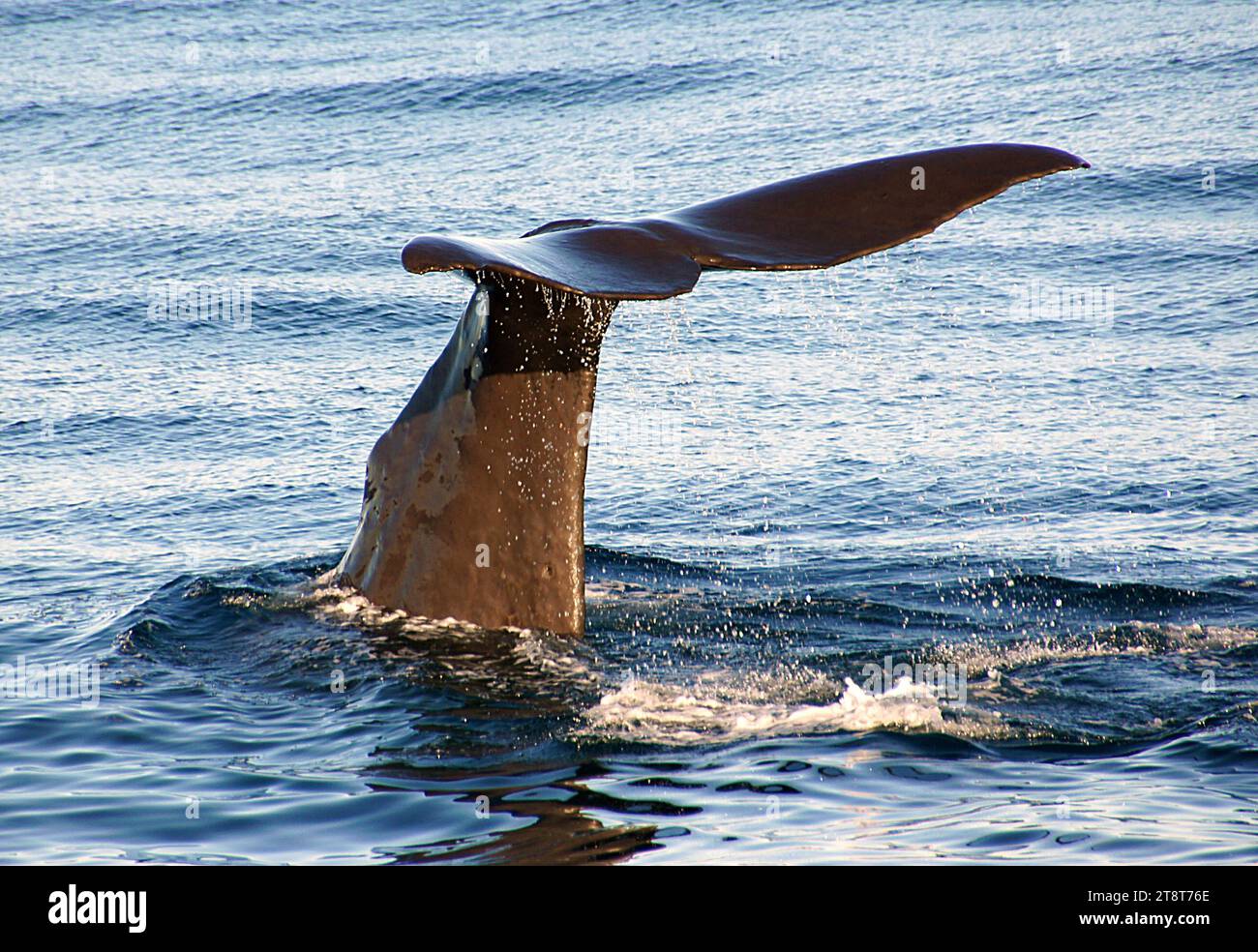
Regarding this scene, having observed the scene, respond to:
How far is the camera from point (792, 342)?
15.1m

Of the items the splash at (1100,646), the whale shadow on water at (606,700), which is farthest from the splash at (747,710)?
the splash at (1100,646)

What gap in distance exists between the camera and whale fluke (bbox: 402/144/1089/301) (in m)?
5.30

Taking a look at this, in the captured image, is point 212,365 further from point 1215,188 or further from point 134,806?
point 1215,188

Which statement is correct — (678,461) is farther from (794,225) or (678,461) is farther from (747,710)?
(794,225)

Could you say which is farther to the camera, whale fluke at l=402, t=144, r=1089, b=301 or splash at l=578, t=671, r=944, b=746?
splash at l=578, t=671, r=944, b=746

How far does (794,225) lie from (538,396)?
4.29ft

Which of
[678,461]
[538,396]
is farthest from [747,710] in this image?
[678,461]

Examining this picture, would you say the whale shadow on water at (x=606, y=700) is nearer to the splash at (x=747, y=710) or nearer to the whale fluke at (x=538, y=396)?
the splash at (x=747, y=710)

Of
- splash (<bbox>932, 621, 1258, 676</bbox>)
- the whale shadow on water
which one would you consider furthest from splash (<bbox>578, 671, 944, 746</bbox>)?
splash (<bbox>932, 621, 1258, 676</bbox>)

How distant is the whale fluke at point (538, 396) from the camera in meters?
5.61

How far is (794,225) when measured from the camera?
19.0 feet

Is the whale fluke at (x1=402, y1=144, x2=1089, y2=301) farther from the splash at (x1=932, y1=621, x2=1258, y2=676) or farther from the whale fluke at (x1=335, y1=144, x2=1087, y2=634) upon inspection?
the splash at (x1=932, y1=621, x2=1258, y2=676)

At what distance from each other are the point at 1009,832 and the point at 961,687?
5.42ft
